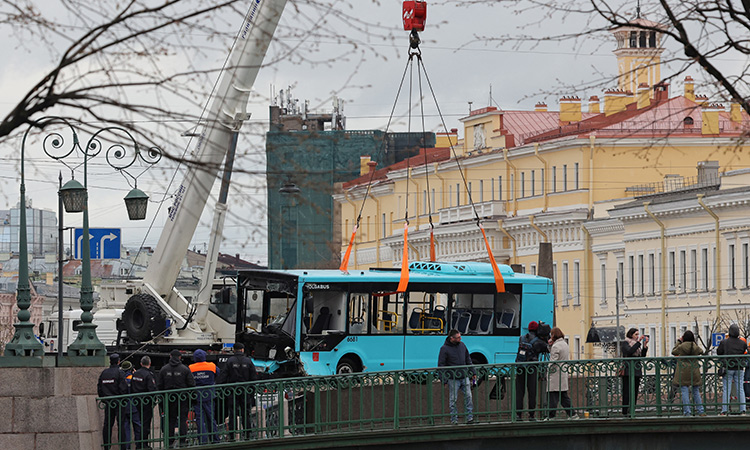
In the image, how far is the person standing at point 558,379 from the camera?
981 inches

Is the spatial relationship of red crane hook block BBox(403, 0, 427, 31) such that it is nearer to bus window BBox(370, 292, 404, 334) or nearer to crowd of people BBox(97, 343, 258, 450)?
bus window BBox(370, 292, 404, 334)

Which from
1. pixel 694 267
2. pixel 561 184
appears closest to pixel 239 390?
pixel 694 267

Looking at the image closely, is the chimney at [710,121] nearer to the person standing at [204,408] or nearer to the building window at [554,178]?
the building window at [554,178]

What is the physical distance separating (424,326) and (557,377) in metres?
8.34

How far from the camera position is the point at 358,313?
33.4 meters

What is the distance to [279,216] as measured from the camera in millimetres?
13875

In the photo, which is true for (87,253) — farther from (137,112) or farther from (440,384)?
(137,112)

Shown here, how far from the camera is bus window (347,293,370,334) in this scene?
33.2m

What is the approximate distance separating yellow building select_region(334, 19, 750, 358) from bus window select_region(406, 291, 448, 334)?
3905 centimetres

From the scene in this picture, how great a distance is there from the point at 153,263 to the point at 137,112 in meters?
23.9

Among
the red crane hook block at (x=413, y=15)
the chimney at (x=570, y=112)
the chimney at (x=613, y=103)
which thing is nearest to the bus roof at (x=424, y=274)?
the red crane hook block at (x=413, y=15)

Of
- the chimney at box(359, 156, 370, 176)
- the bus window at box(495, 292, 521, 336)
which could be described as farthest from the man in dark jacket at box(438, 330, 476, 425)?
the chimney at box(359, 156, 370, 176)

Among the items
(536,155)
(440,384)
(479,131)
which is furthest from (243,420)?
(479,131)

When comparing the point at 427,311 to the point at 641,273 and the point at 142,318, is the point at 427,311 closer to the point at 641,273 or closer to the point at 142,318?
the point at 142,318
